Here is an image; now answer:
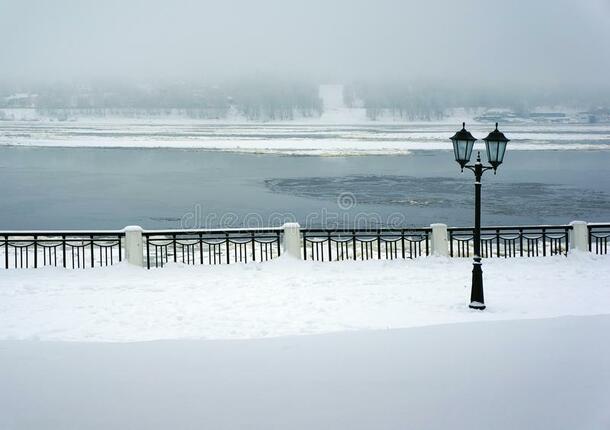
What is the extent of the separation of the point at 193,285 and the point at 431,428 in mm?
8407

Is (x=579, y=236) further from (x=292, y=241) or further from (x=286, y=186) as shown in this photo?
(x=286, y=186)

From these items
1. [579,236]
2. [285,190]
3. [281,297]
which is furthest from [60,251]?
[285,190]

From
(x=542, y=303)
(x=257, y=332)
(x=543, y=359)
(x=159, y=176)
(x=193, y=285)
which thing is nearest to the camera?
(x=543, y=359)

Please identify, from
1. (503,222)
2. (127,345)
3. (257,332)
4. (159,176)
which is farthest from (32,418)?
(159,176)

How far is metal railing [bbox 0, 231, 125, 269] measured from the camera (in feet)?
53.8

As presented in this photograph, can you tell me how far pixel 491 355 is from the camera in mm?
9234

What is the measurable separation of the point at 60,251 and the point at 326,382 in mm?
15833

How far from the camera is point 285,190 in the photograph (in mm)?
44781

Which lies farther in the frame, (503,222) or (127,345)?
(503,222)

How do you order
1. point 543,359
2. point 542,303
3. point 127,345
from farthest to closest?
point 542,303
point 127,345
point 543,359

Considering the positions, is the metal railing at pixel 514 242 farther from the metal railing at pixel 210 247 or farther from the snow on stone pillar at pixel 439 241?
the metal railing at pixel 210 247

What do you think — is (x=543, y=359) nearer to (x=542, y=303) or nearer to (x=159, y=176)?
(x=542, y=303)

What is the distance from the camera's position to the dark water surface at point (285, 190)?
110 feet

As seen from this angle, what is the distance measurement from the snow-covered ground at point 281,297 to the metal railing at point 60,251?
0.89 meters
